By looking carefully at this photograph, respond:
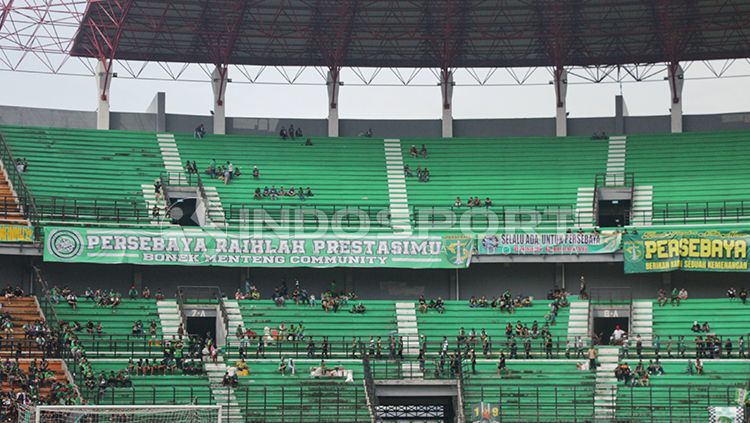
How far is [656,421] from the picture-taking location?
48.5 m

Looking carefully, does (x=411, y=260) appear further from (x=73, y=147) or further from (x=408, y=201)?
(x=73, y=147)

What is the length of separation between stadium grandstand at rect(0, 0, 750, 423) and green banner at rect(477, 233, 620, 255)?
0.11 metres

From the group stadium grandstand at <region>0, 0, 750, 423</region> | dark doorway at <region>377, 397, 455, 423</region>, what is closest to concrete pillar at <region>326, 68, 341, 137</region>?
stadium grandstand at <region>0, 0, 750, 423</region>

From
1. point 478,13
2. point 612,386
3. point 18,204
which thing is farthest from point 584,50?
point 18,204

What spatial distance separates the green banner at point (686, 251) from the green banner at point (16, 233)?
27687 mm

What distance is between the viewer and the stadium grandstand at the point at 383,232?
52.3 m

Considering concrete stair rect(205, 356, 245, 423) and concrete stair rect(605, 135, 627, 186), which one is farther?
concrete stair rect(605, 135, 627, 186)

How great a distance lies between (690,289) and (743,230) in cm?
442

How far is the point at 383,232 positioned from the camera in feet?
205

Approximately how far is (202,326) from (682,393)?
22.9 meters

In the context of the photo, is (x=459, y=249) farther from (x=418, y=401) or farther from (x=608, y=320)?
(x=608, y=320)

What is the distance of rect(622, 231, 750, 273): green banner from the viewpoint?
58.9 meters

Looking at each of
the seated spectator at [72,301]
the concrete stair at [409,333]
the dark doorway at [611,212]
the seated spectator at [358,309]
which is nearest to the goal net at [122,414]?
the concrete stair at [409,333]

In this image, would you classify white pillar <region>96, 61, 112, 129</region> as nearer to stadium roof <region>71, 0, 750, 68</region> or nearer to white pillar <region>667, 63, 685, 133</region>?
stadium roof <region>71, 0, 750, 68</region>
